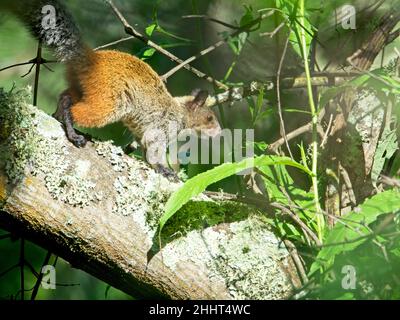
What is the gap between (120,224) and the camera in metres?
2.02

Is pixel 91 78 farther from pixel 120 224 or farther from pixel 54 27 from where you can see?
pixel 120 224

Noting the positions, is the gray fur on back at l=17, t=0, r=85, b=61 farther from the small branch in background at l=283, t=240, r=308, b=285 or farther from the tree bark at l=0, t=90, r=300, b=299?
the small branch in background at l=283, t=240, r=308, b=285

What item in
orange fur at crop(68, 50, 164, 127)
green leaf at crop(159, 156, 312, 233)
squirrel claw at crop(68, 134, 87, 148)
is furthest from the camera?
orange fur at crop(68, 50, 164, 127)

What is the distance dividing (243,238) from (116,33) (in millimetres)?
1954

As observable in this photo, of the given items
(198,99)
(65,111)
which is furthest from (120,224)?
(198,99)

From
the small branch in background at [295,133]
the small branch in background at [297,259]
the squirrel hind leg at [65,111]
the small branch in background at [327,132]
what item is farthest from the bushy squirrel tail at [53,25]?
the small branch in background at [297,259]

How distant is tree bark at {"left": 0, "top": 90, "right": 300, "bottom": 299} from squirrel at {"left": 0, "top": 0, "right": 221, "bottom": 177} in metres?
0.48

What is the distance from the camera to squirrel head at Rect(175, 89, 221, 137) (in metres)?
3.61

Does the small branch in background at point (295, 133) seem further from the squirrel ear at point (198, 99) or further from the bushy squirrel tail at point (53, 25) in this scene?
the bushy squirrel tail at point (53, 25)

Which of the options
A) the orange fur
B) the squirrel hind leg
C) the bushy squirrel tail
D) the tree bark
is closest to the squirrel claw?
the tree bark

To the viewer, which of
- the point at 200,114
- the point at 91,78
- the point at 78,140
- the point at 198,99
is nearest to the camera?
the point at 78,140

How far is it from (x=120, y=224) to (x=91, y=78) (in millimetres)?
1055

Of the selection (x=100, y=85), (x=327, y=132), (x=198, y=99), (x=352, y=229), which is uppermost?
(x=198, y=99)
